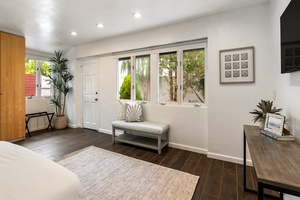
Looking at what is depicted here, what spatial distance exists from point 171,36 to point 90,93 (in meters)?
3.00

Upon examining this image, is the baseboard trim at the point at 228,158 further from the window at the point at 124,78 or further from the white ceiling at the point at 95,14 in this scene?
the white ceiling at the point at 95,14

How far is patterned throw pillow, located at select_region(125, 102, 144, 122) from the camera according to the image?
3.37 metres

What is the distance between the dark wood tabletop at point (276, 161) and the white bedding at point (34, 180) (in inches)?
43.3

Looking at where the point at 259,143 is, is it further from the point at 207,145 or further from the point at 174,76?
the point at 174,76

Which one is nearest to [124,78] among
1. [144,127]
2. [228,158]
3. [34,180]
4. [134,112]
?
[134,112]

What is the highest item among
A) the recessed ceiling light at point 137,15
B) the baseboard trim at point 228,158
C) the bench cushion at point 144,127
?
the recessed ceiling light at point 137,15

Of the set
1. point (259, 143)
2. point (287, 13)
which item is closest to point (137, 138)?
point (259, 143)

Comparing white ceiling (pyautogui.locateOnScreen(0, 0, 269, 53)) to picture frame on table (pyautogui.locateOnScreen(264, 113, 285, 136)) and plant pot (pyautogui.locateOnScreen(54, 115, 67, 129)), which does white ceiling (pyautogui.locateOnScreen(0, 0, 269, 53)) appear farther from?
plant pot (pyautogui.locateOnScreen(54, 115, 67, 129))

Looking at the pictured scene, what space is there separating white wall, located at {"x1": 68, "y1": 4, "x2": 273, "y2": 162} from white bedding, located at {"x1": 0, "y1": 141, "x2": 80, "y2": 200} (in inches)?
95.8

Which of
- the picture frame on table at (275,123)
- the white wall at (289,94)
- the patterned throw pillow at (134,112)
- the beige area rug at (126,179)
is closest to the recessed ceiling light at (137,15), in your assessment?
the patterned throw pillow at (134,112)

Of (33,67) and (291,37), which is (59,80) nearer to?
(33,67)

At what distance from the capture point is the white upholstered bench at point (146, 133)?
2.89 meters

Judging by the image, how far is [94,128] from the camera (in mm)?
4543

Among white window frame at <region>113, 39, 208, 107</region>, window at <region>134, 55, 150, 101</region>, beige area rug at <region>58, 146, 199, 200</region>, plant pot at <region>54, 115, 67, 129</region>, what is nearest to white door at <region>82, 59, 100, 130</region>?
plant pot at <region>54, 115, 67, 129</region>
